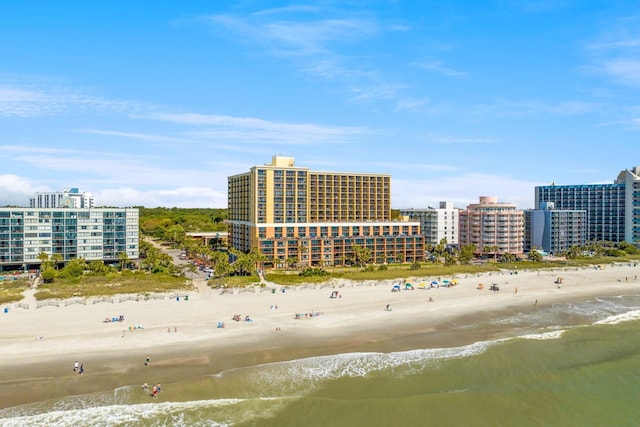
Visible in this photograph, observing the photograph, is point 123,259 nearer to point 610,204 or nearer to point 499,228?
point 499,228

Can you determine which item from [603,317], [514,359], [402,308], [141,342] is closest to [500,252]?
[603,317]

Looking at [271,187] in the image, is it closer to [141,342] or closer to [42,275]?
[42,275]

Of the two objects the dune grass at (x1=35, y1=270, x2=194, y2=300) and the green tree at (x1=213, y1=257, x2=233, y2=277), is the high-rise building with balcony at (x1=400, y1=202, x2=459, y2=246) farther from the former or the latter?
the dune grass at (x1=35, y1=270, x2=194, y2=300)

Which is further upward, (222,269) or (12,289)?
(222,269)

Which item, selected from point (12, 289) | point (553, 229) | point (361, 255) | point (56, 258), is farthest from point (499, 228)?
point (12, 289)

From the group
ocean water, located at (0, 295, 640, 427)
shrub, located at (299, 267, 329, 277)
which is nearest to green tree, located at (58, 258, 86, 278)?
shrub, located at (299, 267, 329, 277)
